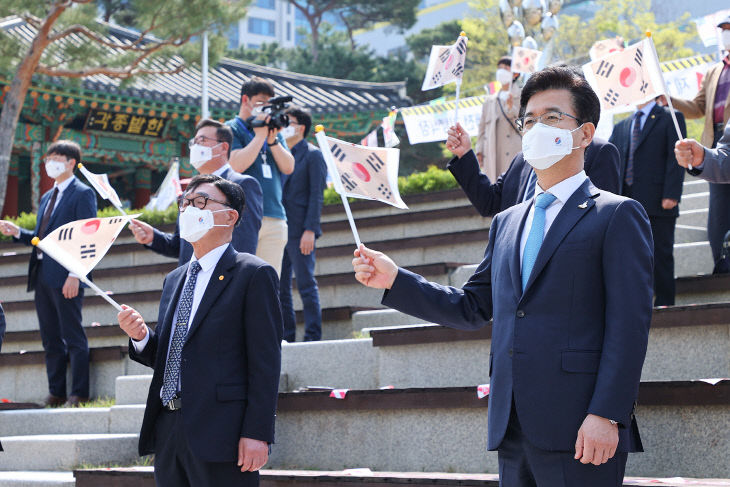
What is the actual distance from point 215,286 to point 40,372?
14.2ft

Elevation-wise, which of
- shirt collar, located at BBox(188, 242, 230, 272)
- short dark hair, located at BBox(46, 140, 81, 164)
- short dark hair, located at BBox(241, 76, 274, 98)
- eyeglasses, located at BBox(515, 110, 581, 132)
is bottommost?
shirt collar, located at BBox(188, 242, 230, 272)

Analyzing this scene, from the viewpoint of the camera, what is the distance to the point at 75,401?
7145 mm

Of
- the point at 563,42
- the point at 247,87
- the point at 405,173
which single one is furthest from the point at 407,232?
the point at 563,42

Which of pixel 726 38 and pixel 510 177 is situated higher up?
pixel 726 38

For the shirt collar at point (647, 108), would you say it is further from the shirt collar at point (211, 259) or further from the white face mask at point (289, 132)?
the shirt collar at point (211, 259)

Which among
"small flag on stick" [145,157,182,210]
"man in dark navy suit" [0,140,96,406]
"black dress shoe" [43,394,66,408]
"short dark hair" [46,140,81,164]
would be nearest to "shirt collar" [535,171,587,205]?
"man in dark navy suit" [0,140,96,406]

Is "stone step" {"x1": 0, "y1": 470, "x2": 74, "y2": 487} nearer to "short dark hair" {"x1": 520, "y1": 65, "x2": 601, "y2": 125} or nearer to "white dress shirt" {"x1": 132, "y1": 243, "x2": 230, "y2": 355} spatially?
"white dress shirt" {"x1": 132, "y1": 243, "x2": 230, "y2": 355}

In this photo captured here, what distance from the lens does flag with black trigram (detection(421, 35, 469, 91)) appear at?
5934mm

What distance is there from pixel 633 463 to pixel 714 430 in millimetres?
405

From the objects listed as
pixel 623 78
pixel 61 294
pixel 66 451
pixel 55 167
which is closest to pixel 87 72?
pixel 55 167

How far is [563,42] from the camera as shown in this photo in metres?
27.9

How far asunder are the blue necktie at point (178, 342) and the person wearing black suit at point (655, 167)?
3271 mm

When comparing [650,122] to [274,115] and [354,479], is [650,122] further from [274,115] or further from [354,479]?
[354,479]

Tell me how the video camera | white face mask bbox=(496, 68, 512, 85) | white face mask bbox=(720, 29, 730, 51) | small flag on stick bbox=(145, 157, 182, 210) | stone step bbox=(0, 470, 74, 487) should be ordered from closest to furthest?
1. stone step bbox=(0, 470, 74, 487)
2. white face mask bbox=(720, 29, 730, 51)
3. the video camera
4. white face mask bbox=(496, 68, 512, 85)
5. small flag on stick bbox=(145, 157, 182, 210)
